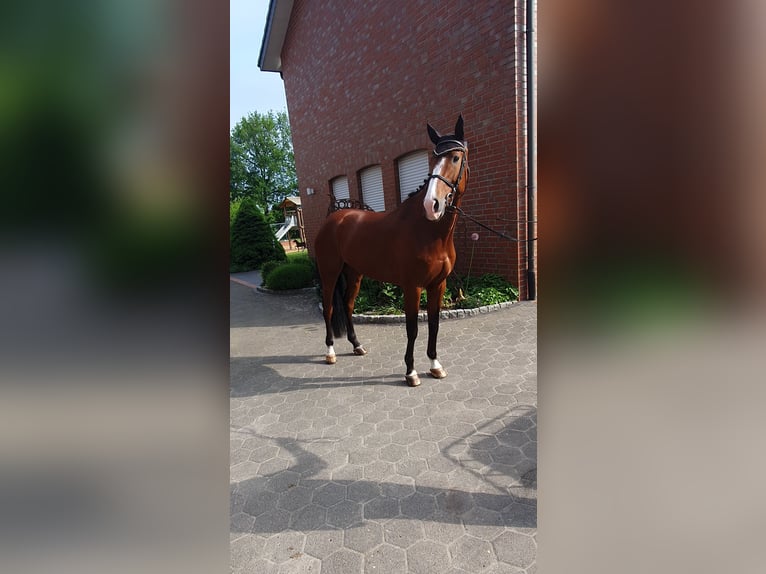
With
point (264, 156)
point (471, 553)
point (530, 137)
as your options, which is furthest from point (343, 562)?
point (264, 156)

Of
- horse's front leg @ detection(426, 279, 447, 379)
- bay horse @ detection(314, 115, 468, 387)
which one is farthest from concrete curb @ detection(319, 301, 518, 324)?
horse's front leg @ detection(426, 279, 447, 379)

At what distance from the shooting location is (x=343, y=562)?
1.82 m

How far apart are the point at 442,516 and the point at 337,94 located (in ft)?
34.6

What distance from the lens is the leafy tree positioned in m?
45.4

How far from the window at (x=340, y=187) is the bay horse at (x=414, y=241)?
6.76 metres

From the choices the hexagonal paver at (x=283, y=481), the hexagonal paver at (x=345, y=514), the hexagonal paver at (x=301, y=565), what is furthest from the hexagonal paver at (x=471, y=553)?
the hexagonal paver at (x=283, y=481)

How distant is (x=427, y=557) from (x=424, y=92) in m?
7.76

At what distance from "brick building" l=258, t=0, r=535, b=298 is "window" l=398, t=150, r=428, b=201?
31mm

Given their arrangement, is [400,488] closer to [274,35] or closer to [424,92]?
[424,92]

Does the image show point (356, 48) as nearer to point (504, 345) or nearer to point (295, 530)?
point (504, 345)

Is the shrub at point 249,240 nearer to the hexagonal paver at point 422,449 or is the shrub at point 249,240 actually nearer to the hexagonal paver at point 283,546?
the hexagonal paver at point 422,449

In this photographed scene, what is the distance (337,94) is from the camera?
1030 cm

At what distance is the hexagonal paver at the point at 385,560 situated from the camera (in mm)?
1766
